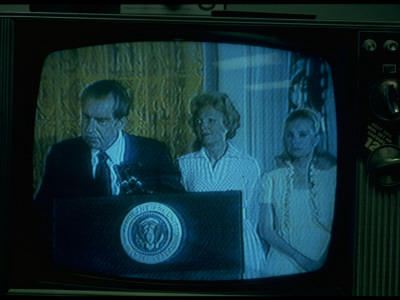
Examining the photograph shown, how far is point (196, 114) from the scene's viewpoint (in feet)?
2.25

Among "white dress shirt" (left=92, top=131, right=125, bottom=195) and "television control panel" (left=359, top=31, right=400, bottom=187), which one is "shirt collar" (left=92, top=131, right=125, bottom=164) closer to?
"white dress shirt" (left=92, top=131, right=125, bottom=195)

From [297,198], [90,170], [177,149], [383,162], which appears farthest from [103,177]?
[383,162]

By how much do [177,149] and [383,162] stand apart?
1.16 feet

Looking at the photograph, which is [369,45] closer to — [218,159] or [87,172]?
[218,159]

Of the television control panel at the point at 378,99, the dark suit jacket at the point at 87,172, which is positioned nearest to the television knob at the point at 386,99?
the television control panel at the point at 378,99

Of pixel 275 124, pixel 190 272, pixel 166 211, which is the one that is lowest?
pixel 190 272

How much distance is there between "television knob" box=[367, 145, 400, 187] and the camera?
26.8 inches

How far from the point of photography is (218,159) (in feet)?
2.27

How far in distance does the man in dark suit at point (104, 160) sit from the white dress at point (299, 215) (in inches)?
6.7

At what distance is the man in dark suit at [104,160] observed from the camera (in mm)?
681

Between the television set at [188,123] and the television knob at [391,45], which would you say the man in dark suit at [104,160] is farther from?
the television knob at [391,45]

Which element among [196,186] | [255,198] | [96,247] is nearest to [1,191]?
[96,247]

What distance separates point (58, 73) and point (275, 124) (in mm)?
385

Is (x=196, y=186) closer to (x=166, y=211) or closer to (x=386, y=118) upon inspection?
(x=166, y=211)
